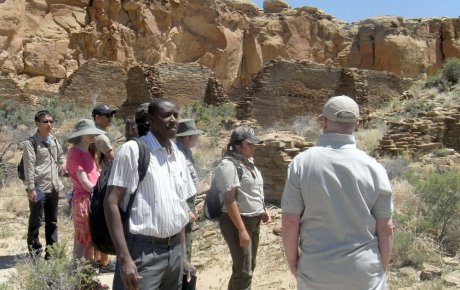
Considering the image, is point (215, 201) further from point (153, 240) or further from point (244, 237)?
point (153, 240)

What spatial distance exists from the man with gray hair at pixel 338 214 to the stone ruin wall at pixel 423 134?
10.6 m

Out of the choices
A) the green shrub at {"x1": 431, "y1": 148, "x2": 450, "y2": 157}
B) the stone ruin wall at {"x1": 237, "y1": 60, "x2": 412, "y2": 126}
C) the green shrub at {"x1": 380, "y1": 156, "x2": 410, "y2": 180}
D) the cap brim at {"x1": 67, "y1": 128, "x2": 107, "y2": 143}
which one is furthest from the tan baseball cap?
the stone ruin wall at {"x1": 237, "y1": 60, "x2": 412, "y2": 126}

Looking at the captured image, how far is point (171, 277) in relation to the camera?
3.12 meters

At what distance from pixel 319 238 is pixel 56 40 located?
86.4 ft

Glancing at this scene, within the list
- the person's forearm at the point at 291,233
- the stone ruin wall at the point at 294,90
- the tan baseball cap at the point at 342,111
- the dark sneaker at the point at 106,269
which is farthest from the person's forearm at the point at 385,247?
the stone ruin wall at the point at 294,90

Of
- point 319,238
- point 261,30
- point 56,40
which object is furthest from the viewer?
point 261,30

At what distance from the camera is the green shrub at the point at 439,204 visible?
618cm

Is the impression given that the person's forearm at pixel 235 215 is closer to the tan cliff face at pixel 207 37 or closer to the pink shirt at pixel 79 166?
the pink shirt at pixel 79 166

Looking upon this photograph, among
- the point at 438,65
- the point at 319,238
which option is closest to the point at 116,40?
the point at 438,65

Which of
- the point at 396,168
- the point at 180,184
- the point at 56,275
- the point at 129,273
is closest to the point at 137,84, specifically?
the point at 396,168

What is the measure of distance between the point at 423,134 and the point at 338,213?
38.4ft

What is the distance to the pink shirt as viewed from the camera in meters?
5.12

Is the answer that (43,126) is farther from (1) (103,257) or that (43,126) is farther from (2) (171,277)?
(2) (171,277)

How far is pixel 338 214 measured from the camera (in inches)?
104
